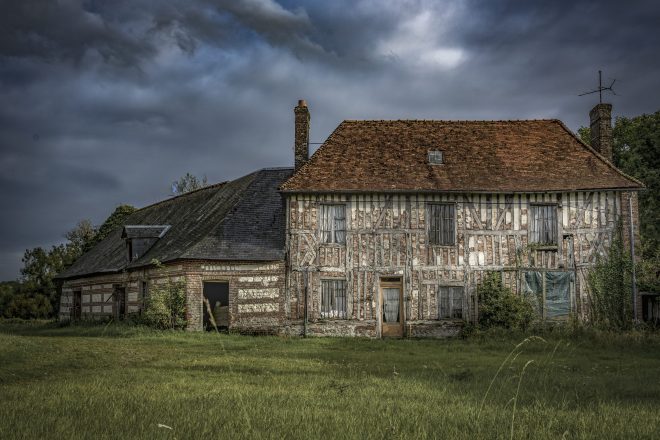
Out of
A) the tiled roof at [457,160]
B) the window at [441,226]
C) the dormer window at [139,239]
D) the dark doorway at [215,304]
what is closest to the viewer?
the tiled roof at [457,160]

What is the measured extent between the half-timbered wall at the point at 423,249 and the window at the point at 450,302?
209mm

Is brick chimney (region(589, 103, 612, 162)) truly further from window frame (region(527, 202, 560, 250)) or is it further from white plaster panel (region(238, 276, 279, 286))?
white plaster panel (region(238, 276, 279, 286))

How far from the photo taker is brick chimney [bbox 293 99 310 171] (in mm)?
24047

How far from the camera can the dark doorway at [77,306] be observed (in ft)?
104

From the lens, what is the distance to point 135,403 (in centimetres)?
719

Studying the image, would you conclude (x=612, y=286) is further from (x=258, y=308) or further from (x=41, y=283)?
(x=41, y=283)

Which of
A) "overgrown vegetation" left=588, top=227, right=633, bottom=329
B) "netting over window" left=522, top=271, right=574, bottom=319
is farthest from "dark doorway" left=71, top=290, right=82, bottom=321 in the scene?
"overgrown vegetation" left=588, top=227, right=633, bottom=329

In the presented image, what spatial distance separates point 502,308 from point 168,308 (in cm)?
1144

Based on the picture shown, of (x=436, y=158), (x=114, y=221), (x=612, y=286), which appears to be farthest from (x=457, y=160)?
(x=114, y=221)

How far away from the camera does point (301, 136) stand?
79.4 feet

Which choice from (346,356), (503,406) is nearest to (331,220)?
(346,356)

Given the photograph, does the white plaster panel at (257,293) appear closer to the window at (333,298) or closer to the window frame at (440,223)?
the window at (333,298)

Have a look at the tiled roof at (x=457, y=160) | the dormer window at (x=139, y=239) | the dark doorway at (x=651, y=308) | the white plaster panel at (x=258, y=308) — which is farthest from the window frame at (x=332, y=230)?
the dark doorway at (x=651, y=308)

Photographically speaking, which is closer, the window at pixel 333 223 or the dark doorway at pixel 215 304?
the window at pixel 333 223
